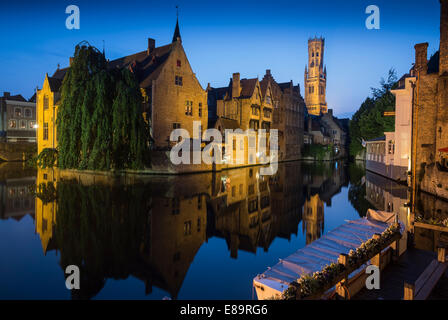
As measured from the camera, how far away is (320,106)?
13612 centimetres

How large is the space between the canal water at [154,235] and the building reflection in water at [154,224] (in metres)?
0.04

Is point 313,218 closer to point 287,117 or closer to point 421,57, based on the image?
point 421,57

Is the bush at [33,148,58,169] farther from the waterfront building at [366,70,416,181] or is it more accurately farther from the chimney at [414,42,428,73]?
the chimney at [414,42,428,73]

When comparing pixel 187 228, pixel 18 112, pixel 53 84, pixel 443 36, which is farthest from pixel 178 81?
pixel 18 112

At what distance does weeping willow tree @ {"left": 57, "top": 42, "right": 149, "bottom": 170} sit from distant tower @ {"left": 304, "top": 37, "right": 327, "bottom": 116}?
119 m

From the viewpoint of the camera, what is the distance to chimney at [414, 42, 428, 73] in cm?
2257

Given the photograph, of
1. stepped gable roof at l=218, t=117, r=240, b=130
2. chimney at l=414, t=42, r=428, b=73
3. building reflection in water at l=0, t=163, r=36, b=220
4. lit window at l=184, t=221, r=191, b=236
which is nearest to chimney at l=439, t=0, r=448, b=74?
chimney at l=414, t=42, r=428, b=73

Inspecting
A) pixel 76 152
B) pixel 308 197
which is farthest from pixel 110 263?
Result: pixel 76 152

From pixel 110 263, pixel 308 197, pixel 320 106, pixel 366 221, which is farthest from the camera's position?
pixel 320 106

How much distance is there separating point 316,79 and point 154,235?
14392cm

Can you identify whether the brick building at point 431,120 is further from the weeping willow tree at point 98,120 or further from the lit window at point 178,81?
the lit window at point 178,81

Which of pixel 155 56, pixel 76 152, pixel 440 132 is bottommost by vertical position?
pixel 76 152

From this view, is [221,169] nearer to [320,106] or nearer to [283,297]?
[283,297]
